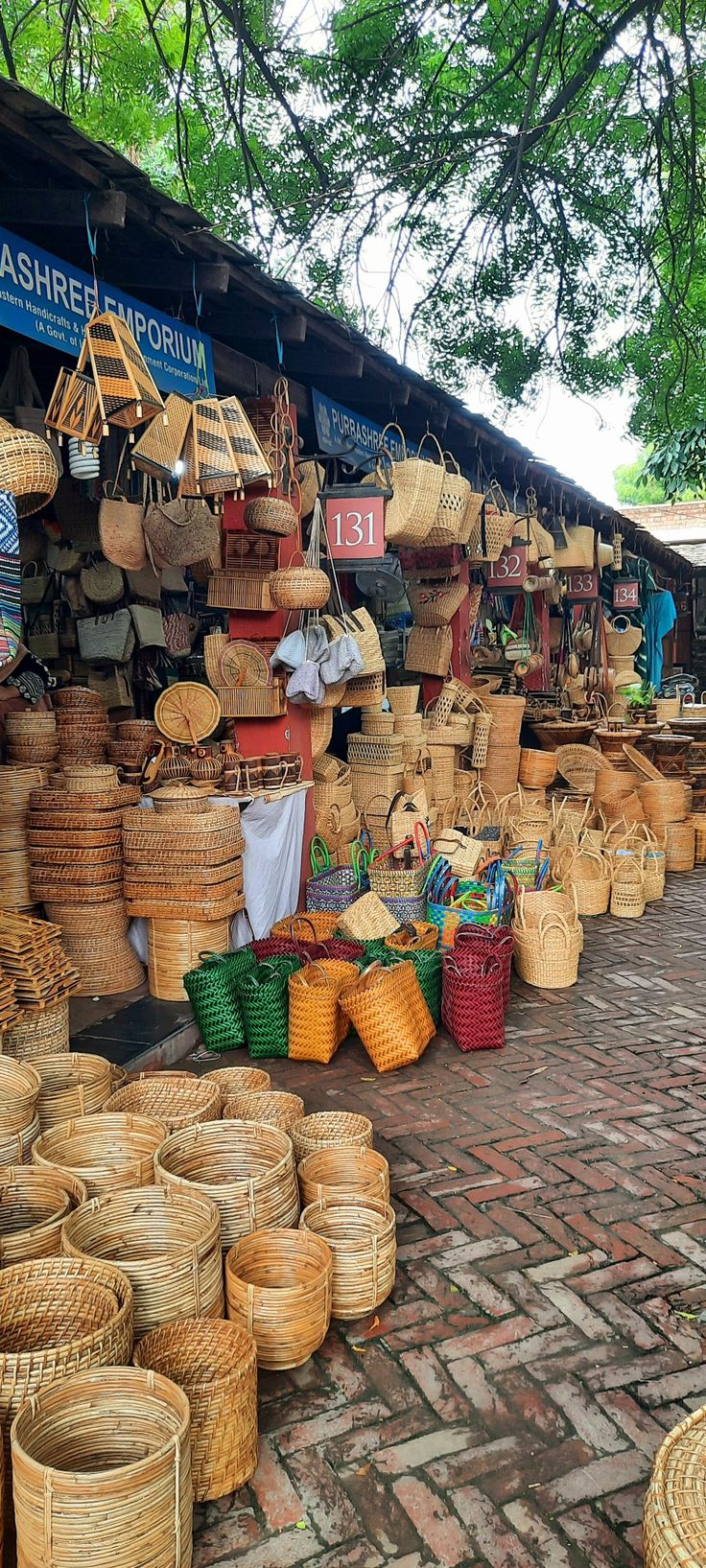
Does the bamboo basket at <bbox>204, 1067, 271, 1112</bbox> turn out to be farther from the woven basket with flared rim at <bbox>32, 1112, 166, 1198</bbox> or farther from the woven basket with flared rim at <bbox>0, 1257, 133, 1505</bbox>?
the woven basket with flared rim at <bbox>0, 1257, 133, 1505</bbox>

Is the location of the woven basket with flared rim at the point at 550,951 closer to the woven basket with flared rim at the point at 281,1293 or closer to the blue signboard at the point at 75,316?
the woven basket with flared rim at the point at 281,1293

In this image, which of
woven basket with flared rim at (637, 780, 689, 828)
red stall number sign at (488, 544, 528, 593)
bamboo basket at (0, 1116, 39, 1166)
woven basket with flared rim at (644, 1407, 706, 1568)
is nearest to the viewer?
woven basket with flared rim at (644, 1407, 706, 1568)

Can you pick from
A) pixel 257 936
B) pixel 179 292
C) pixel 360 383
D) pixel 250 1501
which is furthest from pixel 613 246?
pixel 250 1501

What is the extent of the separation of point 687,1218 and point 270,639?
4.46 meters

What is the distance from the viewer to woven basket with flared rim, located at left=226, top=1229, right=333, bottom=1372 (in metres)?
2.70

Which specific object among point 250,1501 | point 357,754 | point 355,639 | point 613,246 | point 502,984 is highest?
point 613,246

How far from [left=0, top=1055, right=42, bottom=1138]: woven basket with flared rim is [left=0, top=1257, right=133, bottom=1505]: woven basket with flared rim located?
2.22ft

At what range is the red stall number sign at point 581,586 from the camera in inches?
516

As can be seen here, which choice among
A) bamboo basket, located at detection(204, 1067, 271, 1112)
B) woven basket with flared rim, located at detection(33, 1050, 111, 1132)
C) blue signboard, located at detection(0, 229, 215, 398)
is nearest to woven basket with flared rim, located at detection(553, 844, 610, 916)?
bamboo basket, located at detection(204, 1067, 271, 1112)

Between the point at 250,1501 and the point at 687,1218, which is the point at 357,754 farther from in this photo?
the point at 250,1501


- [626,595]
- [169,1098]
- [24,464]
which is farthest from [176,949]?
[626,595]

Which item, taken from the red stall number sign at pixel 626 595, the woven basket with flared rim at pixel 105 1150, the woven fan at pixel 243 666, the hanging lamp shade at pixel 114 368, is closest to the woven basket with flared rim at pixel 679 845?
the woven fan at pixel 243 666

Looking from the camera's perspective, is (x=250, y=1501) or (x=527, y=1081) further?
(x=527, y=1081)

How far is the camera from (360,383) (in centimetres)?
749
